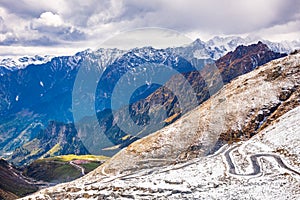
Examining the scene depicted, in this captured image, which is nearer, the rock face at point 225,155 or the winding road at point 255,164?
the rock face at point 225,155

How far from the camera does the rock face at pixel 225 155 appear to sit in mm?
57688

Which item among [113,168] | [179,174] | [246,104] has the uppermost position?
[246,104]

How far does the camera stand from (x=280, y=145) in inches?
2894

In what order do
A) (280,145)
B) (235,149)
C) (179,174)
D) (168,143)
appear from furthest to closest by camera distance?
(168,143) < (235,149) < (280,145) < (179,174)

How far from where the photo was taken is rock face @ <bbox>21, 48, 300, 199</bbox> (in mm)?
57688

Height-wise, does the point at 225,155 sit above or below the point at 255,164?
below

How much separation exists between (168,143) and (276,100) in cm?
3764

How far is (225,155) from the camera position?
7900 centimetres

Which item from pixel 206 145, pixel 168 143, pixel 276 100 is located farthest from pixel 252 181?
pixel 276 100

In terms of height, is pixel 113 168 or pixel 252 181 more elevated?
pixel 252 181

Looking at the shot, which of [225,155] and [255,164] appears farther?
[225,155]

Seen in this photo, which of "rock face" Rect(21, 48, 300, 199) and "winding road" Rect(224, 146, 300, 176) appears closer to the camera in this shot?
"rock face" Rect(21, 48, 300, 199)

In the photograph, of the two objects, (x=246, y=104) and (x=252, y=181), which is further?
(x=246, y=104)

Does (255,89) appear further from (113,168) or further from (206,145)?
(113,168)
